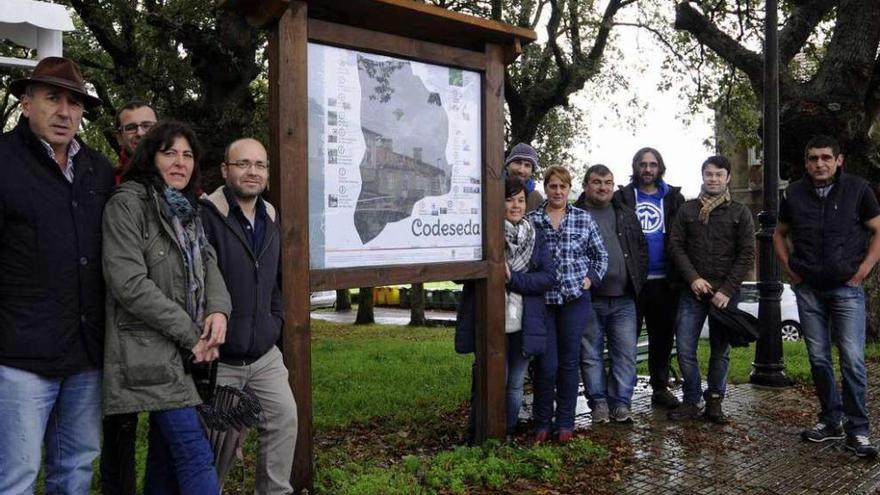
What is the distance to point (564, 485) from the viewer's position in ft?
14.6

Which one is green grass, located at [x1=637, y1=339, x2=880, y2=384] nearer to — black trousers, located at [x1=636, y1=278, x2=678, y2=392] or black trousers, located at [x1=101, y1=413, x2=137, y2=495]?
black trousers, located at [x1=636, y1=278, x2=678, y2=392]

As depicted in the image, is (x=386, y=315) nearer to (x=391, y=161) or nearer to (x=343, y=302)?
(x=343, y=302)

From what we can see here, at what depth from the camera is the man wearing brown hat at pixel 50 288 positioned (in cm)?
283

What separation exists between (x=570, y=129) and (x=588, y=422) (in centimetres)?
1338

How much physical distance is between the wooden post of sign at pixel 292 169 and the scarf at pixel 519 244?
67.8 inches

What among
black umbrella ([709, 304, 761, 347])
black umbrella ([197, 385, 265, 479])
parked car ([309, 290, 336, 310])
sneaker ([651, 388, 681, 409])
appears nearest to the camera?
black umbrella ([197, 385, 265, 479])

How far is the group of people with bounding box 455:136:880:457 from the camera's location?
520 centimetres

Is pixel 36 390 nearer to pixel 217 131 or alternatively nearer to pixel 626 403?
pixel 626 403

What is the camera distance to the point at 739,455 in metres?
5.12

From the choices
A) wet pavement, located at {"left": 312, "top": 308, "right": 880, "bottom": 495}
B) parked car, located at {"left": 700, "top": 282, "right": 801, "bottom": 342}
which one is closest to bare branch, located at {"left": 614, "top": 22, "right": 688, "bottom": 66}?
parked car, located at {"left": 700, "top": 282, "right": 801, "bottom": 342}

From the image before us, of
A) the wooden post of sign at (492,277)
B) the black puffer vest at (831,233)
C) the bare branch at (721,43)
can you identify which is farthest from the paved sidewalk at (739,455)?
the bare branch at (721,43)

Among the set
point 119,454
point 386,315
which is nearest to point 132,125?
point 119,454

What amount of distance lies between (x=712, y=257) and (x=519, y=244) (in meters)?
1.65

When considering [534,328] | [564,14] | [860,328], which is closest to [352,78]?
[534,328]
